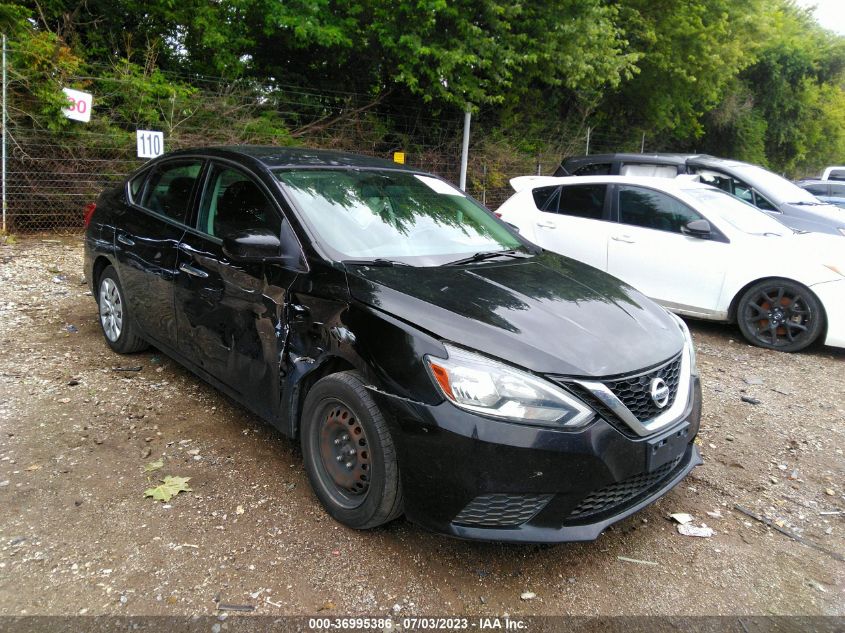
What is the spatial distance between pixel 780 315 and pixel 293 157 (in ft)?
15.6

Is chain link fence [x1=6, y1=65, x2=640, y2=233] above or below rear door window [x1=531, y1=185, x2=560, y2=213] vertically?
above

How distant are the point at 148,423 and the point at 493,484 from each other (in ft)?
8.13

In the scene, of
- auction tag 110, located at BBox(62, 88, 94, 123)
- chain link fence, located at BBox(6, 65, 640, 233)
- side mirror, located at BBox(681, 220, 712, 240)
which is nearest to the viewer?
side mirror, located at BBox(681, 220, 712, 240)

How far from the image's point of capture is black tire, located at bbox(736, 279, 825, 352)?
5.70 m

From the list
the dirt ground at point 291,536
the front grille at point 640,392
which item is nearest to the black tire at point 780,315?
the dirt ground at point 291,536

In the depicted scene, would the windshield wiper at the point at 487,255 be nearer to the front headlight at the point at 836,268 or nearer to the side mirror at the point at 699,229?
the side mirror at the point at 699,229

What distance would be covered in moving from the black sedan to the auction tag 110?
607 centimetres

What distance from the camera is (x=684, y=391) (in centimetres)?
284

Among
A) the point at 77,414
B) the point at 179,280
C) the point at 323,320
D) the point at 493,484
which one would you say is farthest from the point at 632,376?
the point at 77,414

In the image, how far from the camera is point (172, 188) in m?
4.19

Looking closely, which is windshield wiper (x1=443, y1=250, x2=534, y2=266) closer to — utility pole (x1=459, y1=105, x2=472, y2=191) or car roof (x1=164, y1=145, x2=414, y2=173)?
car roof (x1=164, y1=145, x2=414, y2=173)

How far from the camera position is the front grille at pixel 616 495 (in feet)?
8.13

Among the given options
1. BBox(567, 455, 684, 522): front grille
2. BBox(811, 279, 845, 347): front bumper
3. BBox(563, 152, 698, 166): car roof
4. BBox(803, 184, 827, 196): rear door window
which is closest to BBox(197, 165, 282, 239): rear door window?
BBox(567, 455, 684, 522): front grille

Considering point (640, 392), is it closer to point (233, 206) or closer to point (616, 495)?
point (616, 495)
